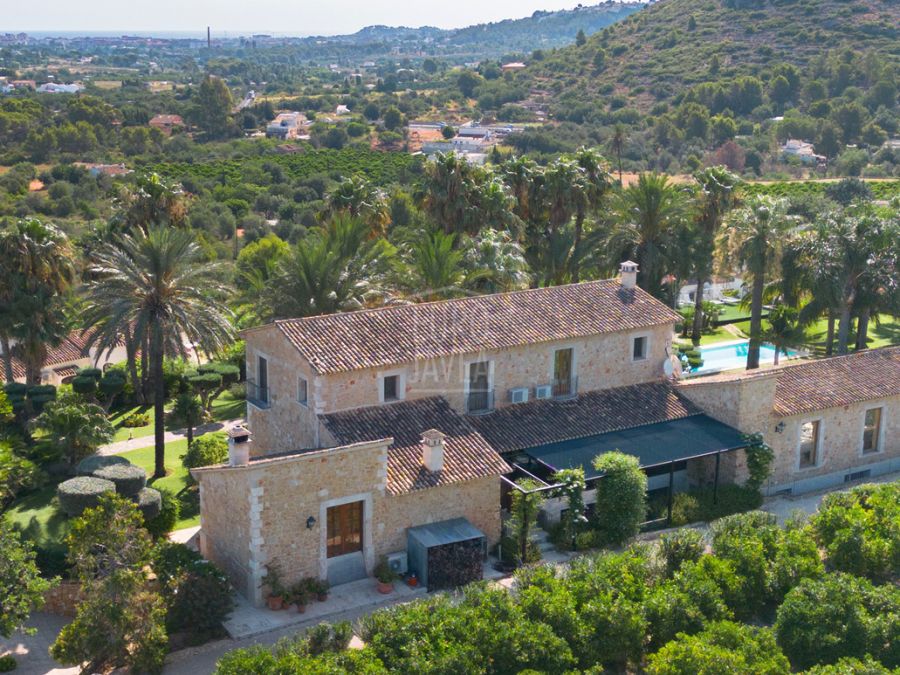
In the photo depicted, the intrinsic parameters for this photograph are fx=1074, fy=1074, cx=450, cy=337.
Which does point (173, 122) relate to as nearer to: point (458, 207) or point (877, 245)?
point (458, 207)

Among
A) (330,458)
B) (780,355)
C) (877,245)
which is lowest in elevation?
(780,355)

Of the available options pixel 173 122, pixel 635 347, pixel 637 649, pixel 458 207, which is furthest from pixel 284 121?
pixel 637 649

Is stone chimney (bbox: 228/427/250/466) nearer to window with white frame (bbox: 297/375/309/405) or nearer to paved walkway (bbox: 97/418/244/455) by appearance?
window with white frame (bbox: 297/375/309/405)

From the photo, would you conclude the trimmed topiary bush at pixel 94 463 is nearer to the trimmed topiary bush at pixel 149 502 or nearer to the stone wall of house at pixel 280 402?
→ the trimmed topiary bush at pixel 149 502

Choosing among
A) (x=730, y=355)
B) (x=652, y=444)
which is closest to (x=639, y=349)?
(x=652, y=444)

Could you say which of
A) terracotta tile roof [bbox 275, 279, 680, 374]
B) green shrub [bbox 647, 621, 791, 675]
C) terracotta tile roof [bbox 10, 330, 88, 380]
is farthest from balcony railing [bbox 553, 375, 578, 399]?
terracotta tile roof [bbox 10, 330, 88, 380]

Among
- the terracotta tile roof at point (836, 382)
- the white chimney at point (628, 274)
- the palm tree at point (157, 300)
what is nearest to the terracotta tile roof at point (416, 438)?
the palm tree at point (157, 300)
